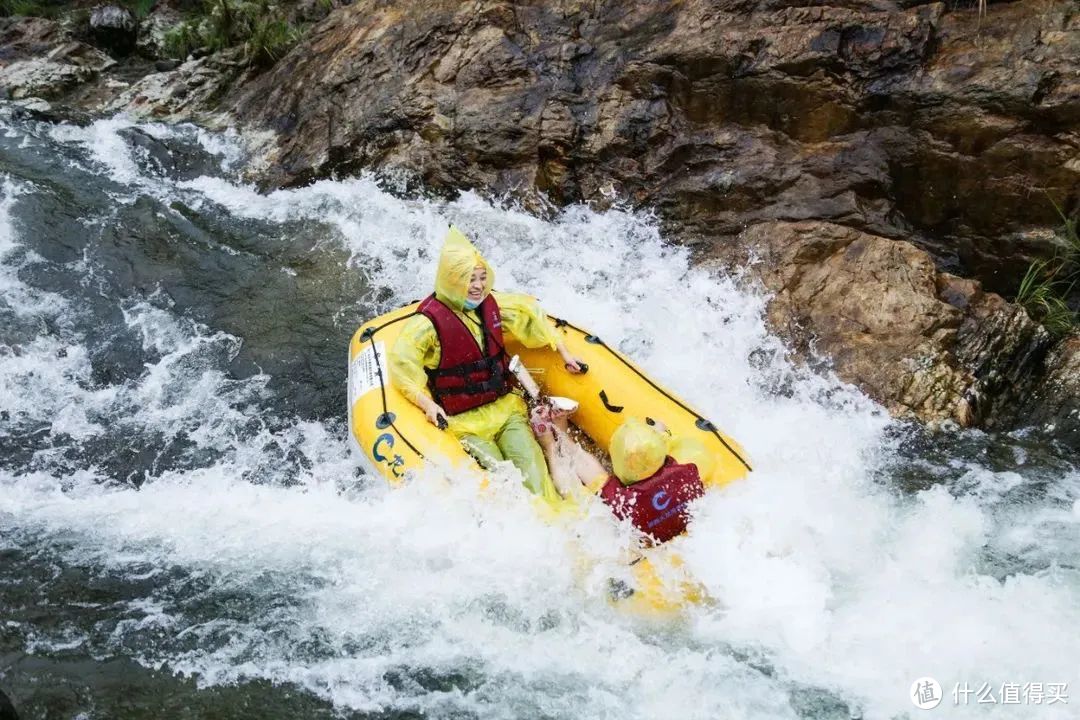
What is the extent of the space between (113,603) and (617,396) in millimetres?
2679

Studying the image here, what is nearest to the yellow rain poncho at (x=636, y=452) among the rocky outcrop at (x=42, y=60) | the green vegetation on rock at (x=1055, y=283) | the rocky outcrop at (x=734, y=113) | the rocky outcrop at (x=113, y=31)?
the rocky outcrop at (x=734, y=113)

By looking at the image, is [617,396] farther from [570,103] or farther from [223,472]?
[570,103]

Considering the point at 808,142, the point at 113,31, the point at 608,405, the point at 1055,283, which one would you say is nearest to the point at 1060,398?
the point at 1055,283

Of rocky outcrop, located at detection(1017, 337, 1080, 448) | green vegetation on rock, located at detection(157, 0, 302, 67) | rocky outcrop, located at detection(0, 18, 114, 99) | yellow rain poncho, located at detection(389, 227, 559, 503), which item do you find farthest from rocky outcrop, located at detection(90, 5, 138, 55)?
rocky outcrop, located at detection(1017, 337, 1080, 448)

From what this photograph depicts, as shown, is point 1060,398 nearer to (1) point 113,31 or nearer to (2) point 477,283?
(2) point 477,283

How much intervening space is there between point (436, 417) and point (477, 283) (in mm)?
737

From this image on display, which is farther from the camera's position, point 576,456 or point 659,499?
point 576,456

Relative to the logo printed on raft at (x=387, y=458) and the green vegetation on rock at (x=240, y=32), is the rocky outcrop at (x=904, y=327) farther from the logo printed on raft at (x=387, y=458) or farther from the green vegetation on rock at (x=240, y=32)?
the green vegetation on rock at (x=240, y=32)

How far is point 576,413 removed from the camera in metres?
5.16

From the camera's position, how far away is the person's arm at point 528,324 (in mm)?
5168

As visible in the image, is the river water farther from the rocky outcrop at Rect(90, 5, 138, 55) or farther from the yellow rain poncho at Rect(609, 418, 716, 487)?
the rocky outcrop at Rect(90, 5, 138, 55)

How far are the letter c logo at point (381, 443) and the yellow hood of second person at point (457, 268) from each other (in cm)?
82

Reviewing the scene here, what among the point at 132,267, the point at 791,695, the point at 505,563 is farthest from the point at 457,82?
the point at 791,695

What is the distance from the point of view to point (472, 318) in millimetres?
4961
